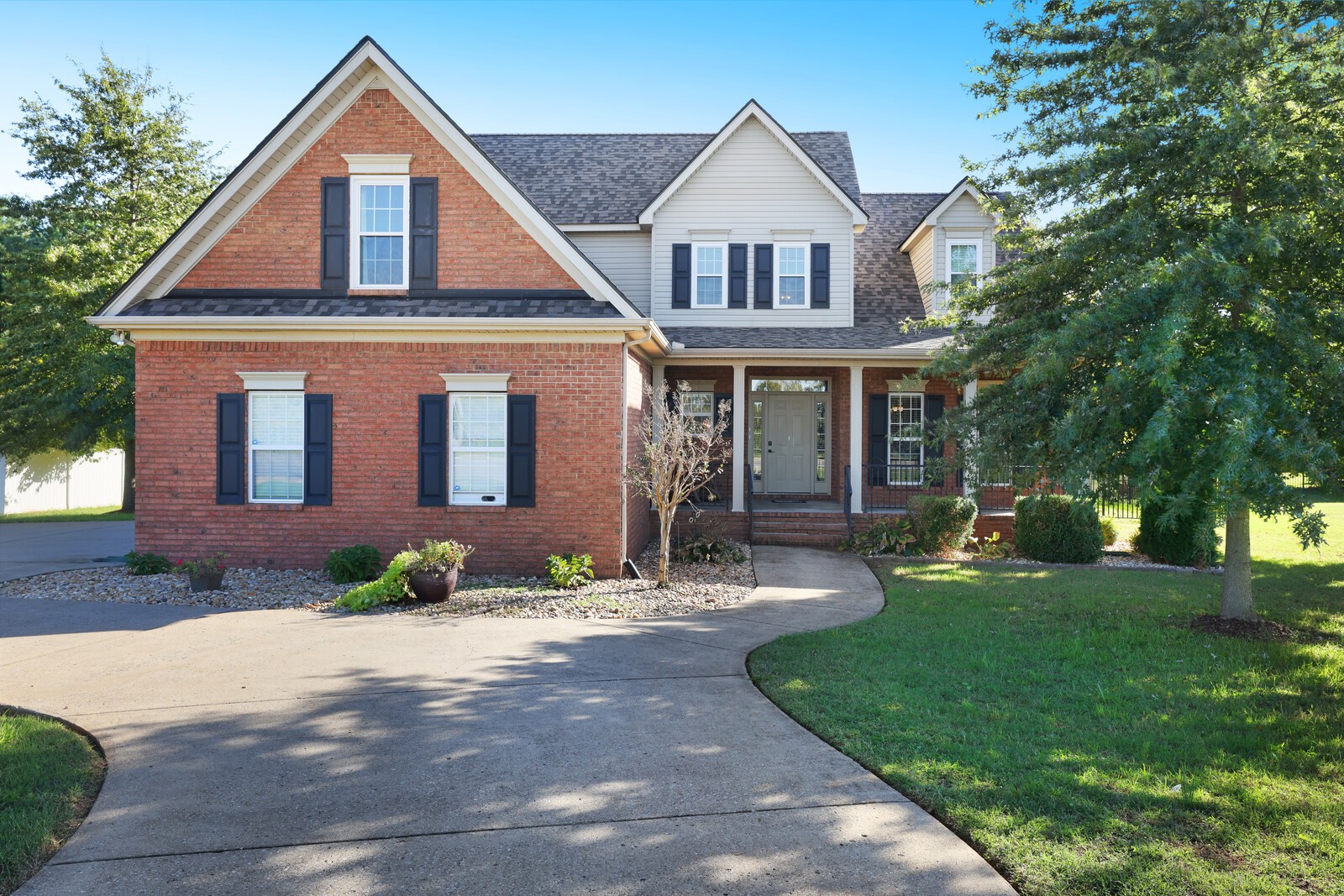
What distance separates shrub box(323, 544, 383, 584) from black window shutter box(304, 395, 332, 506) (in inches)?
40.0

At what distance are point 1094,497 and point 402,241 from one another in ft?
32.9

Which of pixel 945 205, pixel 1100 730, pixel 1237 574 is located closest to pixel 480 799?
pixel 1100 730

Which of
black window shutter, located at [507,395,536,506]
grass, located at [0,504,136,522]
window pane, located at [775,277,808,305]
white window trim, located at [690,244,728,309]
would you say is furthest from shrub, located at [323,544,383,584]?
grass, located at [0,504,136,522]

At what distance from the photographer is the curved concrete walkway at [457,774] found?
3.94 meters

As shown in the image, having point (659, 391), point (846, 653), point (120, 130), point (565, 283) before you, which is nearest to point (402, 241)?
point (565, 283)

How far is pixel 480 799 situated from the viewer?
473 centimetres

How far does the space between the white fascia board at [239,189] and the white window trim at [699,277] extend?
7094 millimetres

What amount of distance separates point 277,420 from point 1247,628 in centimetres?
1285

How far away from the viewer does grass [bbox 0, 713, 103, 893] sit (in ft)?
13.4

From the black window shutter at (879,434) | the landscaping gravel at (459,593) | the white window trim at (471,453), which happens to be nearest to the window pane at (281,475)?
→ the landscaping gravel at (459,593)

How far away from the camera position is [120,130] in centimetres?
2347

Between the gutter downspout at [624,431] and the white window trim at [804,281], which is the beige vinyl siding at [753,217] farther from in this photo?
the gutter downspout at [624,431]

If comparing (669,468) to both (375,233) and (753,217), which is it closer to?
(375,233)

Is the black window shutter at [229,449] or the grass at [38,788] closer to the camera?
the grass at [38,788]
